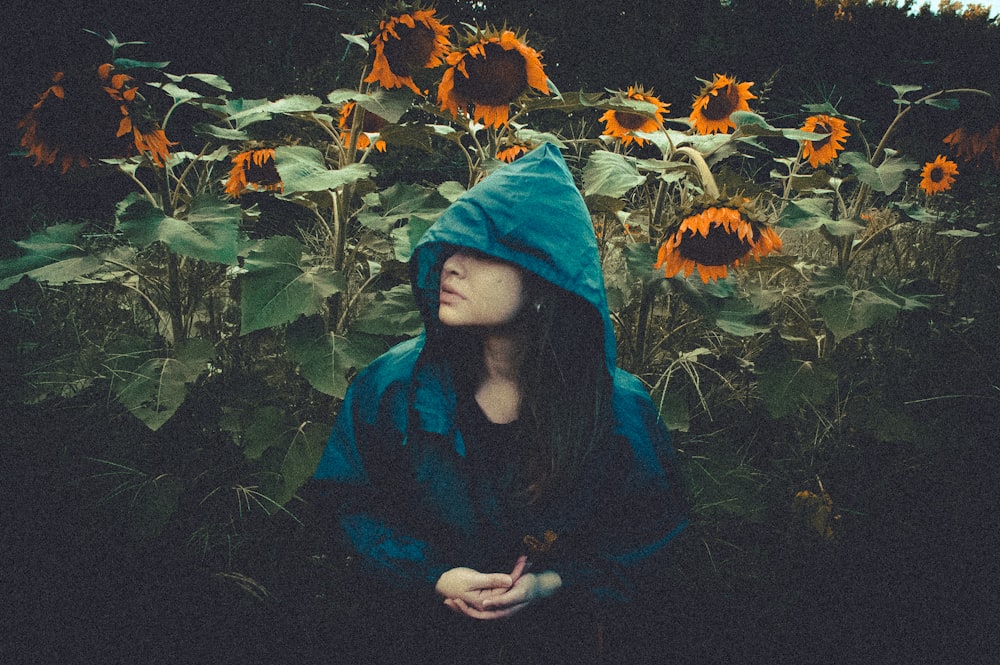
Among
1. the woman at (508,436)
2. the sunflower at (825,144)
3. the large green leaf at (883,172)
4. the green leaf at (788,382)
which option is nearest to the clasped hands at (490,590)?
the woman at (508,436)

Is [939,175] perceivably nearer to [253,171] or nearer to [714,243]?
[714,243]

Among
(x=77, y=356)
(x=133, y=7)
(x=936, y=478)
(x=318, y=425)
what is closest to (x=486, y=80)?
(x=318, y=425)

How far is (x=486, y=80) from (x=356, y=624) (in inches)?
58.1

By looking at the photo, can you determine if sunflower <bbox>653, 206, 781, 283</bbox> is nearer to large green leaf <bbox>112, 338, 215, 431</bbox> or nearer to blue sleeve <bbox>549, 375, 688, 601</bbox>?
blue sleeve <bbox>549, 375, 688, 601</bbox>

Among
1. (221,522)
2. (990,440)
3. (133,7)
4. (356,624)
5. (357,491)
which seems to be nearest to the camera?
(357,491)

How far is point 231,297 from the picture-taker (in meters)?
2.21

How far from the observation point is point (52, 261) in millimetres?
1736

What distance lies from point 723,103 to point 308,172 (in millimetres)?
1516

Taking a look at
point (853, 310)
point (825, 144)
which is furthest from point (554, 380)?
point (825, 144)

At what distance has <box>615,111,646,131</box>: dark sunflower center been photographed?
6.99 feet

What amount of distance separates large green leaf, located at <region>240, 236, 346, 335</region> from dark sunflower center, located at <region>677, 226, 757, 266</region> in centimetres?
88

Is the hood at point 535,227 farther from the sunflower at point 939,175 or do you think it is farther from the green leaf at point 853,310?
the sunflower at point 939,175

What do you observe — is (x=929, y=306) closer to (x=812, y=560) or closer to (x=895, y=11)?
(x=812, y=560)

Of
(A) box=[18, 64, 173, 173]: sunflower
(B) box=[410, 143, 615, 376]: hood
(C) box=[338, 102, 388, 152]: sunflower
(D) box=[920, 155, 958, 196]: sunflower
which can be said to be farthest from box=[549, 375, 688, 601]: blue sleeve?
(D) box=[920, 155, 958, 196]: sunflower
